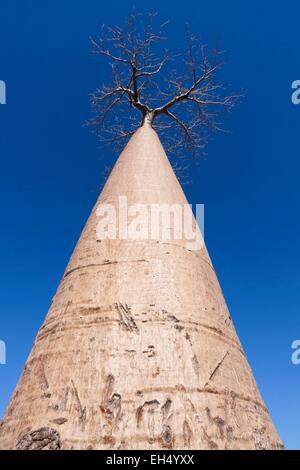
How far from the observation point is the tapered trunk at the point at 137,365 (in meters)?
1.33

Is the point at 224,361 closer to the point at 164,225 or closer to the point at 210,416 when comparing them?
the point at 210,416

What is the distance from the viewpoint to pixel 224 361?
168cm

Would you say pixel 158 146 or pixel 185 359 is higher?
pixel 158 146

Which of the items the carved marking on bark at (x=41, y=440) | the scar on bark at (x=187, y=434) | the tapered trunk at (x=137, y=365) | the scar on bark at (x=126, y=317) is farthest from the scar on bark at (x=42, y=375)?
the scar on bark at (x=187, y=434)

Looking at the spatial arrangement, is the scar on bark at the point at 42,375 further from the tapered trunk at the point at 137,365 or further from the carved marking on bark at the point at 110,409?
the carved marking on bark at the point at 110,409

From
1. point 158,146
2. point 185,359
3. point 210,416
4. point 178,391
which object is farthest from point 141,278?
point 158,146

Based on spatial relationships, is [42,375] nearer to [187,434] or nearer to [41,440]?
[41,440]

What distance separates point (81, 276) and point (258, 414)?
109 cm

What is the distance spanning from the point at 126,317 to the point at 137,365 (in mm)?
241

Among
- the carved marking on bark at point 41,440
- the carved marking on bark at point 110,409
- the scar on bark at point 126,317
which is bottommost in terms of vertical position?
the carved marking on bark at point 41,440

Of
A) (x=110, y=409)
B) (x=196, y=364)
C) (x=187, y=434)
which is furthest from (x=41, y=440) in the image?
(x=196, y=364)

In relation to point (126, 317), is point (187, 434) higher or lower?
lower

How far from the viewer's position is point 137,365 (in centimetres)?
147

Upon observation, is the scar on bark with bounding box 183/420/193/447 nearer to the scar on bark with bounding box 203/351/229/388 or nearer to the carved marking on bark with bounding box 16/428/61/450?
the scar on bark with bounding box 203/351/229/388
